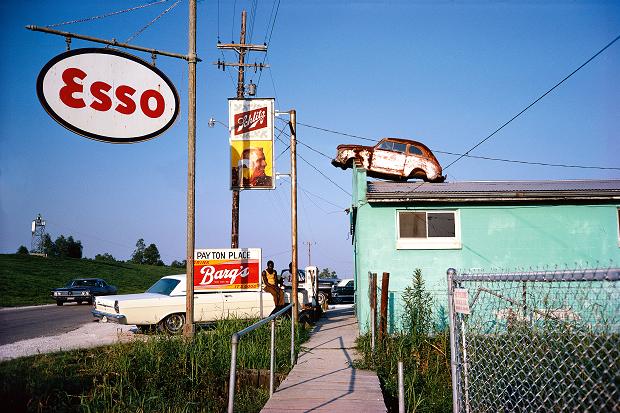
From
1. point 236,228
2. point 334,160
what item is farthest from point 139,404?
point 334,160

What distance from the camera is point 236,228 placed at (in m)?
18.9

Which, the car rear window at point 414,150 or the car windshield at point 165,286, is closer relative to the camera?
the car windshield at point 165,286

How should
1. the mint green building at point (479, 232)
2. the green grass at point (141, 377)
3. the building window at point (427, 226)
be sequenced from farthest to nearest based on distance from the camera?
the building window at point (427, 226), the mint green building at point (479, 232), the green grass at point (141, 377)

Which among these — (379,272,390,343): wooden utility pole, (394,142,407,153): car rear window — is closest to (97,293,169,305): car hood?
(379,272,390,343): wooden utility pole

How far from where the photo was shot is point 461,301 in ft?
13.7

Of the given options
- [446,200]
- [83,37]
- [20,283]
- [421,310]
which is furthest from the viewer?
[20,283]

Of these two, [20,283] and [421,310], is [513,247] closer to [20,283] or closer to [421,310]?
[421,310]

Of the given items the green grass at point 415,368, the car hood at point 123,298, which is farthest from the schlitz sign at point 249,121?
the green grass at point 415,368

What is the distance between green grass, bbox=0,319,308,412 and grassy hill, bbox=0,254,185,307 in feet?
62.4

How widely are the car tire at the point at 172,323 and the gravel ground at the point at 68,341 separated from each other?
0.68m

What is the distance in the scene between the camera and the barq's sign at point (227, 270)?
1230 cm

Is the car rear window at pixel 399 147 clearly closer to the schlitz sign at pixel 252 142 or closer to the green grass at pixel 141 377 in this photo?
the schlitz sign at pixel 252 142

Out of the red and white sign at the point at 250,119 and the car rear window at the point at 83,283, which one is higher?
the red and white sign at the point at 250,119

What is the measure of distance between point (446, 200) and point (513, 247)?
6.99ft
